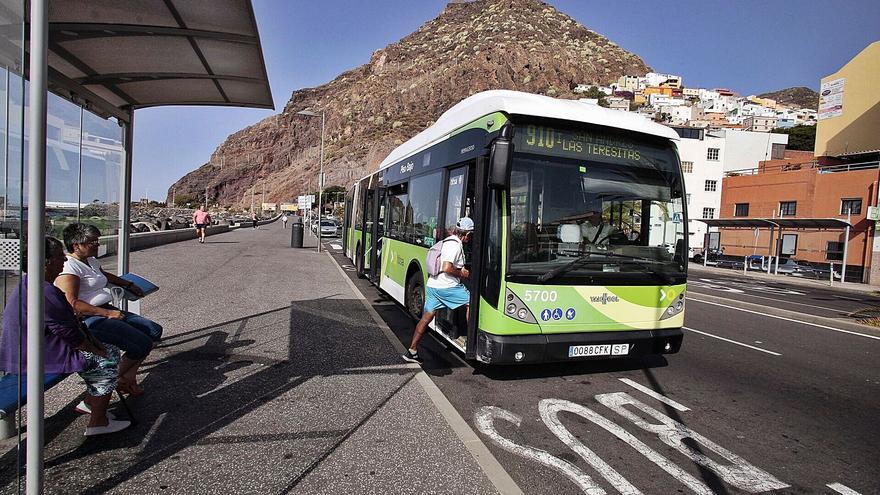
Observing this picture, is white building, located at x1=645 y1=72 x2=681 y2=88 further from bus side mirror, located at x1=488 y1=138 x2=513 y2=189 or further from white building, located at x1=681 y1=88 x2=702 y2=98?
bus side mirror, located at x1=488 y1=138 x2=513 y2=189

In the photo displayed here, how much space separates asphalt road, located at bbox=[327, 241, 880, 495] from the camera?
12.2ft

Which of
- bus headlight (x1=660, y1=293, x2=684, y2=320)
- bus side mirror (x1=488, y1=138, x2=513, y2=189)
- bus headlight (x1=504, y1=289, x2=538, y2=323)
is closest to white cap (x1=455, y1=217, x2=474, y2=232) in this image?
bus side mirror (x1=488, y1=138, x2=513, y2=189)

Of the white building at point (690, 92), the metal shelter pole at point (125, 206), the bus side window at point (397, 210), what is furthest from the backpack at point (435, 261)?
the white building at point (690, 92)

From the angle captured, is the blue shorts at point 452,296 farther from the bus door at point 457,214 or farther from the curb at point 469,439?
the curb at point 469,439

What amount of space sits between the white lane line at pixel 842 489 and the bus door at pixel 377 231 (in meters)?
8.33

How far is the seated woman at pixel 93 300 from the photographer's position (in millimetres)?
3988

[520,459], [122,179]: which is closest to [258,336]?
[122,179]

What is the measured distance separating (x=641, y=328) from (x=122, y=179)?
615cm

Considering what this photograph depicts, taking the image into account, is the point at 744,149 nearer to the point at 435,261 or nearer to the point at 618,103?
the point at 618,103

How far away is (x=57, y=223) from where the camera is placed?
4.48m

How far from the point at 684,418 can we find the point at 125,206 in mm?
6472

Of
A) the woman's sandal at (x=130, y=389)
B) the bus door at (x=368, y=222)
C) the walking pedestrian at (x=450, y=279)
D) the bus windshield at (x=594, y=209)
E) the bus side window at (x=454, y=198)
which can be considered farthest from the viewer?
the bus door at (x=368, y=222)

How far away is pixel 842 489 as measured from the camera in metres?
3.62

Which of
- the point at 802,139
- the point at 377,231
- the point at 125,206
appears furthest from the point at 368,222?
the point at 802,139
